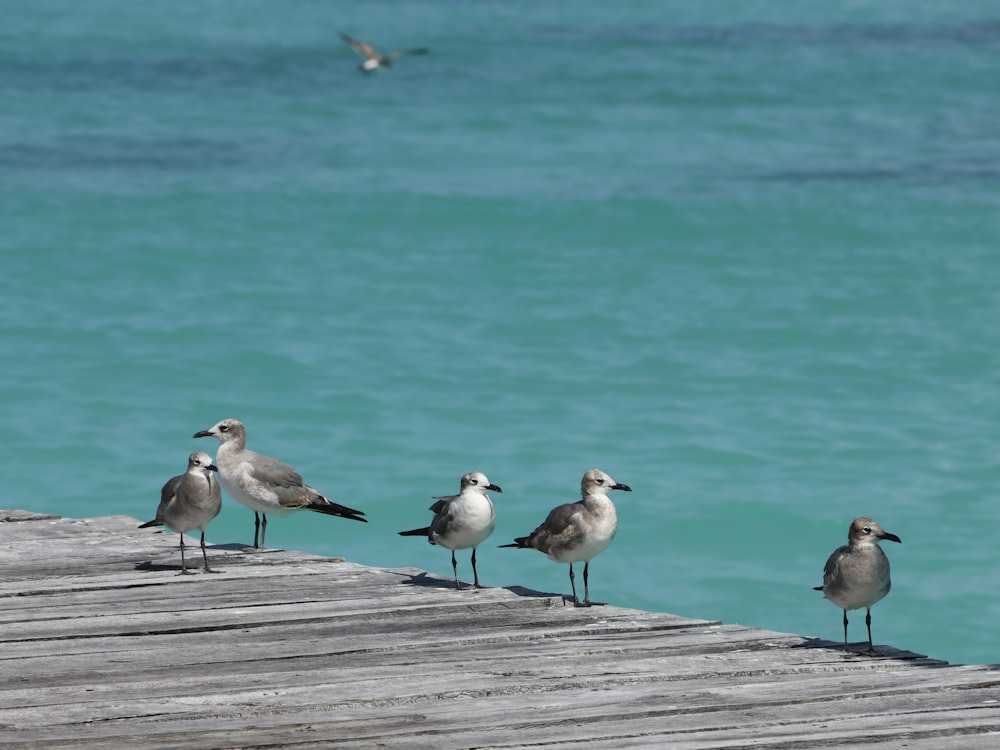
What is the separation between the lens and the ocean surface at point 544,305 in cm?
1881

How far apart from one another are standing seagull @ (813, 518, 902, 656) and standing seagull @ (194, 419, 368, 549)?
2.56 metres

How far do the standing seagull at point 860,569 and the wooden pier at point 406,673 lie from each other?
22cm

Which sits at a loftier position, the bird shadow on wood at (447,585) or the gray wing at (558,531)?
the gray wing at (558,531)

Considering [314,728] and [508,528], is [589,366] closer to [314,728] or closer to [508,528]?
[508,528]

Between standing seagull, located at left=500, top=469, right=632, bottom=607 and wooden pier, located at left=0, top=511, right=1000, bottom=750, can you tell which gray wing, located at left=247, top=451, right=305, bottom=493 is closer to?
wooden pier, located at left=0, top=511, right=1000, bottom=750

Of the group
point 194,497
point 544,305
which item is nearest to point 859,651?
point 194,497

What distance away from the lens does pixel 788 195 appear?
33.2 m

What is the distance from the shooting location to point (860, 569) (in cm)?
782

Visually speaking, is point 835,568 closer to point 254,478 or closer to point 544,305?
point 254,478

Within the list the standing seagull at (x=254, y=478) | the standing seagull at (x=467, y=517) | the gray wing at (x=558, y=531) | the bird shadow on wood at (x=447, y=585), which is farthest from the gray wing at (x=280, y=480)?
the gray wing at (x=558, y=531)

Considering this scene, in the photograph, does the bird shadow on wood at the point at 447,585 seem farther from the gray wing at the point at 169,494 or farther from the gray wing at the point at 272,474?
the gray wing at the point at 169,494

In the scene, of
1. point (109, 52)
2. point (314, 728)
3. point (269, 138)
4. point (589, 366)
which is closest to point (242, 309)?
point (589, 366)

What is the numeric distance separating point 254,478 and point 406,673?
237 cm

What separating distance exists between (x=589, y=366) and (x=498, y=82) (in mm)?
23871
